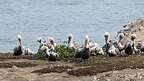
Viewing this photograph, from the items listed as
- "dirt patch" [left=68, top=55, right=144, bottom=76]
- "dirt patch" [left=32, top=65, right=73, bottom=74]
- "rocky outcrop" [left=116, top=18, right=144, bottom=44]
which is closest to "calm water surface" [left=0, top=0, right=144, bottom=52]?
"rocky outcrop" [left=116, top=18, right=144, bottom=44]

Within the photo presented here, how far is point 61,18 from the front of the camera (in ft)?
232

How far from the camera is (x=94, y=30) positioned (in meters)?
60.1

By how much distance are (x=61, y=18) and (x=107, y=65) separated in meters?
46.8

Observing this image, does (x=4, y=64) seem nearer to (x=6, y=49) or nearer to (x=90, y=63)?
(x=90, y=63)

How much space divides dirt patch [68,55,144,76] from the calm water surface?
853 inches

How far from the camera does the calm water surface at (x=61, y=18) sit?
2224 inches

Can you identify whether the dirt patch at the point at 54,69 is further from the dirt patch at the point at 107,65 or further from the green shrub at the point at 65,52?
the green shrub at the point at 65,52

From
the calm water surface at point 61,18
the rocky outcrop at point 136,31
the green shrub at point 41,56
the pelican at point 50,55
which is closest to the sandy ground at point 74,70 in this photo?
the pelican at point 50,55

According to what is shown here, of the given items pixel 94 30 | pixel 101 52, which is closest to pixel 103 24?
pixel 94 30

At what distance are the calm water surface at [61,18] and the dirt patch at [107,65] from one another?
21673 millimetres

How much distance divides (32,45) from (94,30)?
11261 mm

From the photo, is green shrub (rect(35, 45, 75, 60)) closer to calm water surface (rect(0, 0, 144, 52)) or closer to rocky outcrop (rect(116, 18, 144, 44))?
rocky outcrop (rect(116, 18, 144, 44))

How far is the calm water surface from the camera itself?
56.5 meters

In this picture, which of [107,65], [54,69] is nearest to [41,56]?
[54,69]
